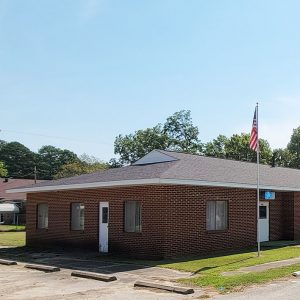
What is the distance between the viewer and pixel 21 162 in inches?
4343

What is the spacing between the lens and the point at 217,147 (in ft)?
248

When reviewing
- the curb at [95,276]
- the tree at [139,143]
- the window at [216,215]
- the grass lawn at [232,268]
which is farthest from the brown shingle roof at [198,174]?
A: the tree at [139,143]

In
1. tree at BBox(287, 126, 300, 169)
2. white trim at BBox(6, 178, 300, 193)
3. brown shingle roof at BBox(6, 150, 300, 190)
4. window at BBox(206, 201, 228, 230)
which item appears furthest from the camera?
tree at BBox(287, 126, 300, 169)

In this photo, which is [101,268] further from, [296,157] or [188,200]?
[296,157]

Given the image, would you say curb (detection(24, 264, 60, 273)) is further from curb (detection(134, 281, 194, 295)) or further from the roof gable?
the roof gable

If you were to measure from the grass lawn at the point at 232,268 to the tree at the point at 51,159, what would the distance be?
91.2 m

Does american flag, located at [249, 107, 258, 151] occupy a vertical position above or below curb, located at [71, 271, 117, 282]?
above

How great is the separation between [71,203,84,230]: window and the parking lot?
14.7 ft

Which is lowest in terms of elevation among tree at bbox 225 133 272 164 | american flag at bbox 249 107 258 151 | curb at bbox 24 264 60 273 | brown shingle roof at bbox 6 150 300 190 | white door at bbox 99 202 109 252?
curb at bbox 24 264 60 273

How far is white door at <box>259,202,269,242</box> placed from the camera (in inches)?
1010

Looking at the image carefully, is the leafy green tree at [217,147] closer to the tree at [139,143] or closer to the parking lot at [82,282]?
the tree at [139,143]

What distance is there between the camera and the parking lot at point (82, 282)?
11.8 metres

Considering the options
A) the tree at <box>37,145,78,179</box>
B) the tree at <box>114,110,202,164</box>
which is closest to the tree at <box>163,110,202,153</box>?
the tree at <box>114,110,202,164</box>

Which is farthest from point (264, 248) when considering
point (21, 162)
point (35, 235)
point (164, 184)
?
point (21, 162)
